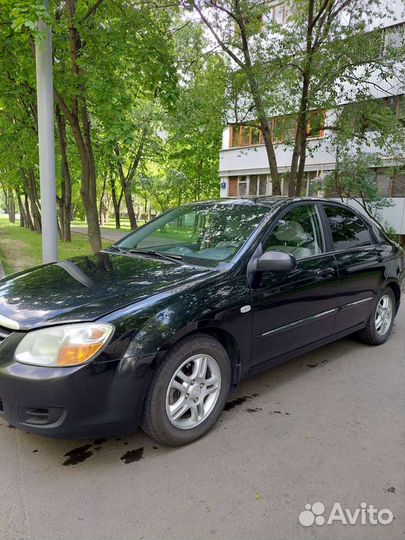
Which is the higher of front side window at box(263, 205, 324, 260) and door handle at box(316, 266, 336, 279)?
front side window at box(263, 205, 324, 260)

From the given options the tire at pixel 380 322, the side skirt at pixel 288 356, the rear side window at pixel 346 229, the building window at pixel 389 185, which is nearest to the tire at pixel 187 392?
the side skirt at pixel 288 356

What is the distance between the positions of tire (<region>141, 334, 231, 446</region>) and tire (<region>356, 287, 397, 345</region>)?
90.9 inches

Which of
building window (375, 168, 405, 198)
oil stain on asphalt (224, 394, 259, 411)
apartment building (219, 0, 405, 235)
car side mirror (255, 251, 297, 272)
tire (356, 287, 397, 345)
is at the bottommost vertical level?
oil stain on asphalt (224, 394, 259, 411)

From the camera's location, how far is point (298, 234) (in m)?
3.71

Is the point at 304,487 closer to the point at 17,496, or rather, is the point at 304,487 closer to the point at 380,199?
the point at 17,496

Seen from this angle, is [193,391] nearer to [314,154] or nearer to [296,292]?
[296,292]

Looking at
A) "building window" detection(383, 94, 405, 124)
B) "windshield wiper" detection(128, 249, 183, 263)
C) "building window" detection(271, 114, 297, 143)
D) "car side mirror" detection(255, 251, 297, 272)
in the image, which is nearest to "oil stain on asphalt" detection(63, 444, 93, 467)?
"windshield wiper" detection(128, 249, 183, 263)

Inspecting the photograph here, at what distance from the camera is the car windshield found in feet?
10.9

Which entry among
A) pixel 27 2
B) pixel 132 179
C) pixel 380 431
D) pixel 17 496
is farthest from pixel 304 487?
pixel 132 179

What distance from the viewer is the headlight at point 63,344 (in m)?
2.31

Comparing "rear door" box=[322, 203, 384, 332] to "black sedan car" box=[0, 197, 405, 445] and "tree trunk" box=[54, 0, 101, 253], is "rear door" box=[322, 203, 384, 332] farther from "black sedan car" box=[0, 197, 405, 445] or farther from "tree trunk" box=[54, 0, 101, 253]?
"tree trunk" box=[54, 0, 101, 253]

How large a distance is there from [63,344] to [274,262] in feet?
5.02

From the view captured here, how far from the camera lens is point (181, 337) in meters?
2.61

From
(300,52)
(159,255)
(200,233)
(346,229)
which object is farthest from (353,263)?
(300,52)
